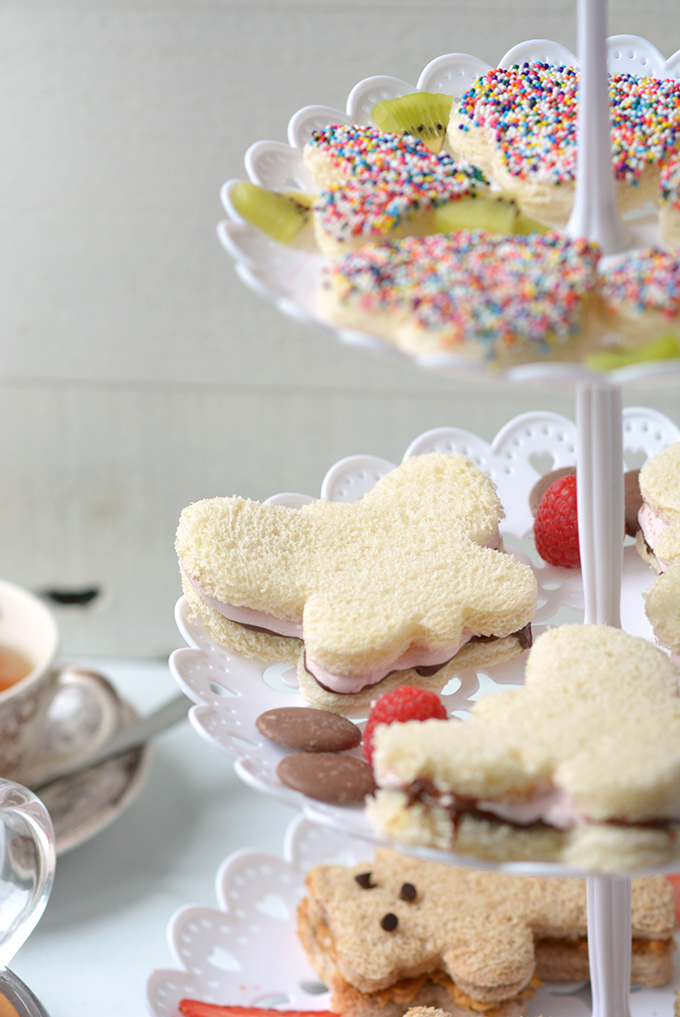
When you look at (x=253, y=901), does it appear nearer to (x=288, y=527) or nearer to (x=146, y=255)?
(x=288, y=527)

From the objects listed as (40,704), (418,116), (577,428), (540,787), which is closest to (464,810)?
(540,787)

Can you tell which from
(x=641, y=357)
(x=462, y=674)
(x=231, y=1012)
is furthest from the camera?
(x=231, y=1012)

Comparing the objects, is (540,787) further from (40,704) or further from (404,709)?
(40,704)

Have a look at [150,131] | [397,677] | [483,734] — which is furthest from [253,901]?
[150,131]

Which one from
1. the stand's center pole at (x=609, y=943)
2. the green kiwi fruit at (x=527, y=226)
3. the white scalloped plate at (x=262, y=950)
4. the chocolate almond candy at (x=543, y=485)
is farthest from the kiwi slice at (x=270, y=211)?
the white scalloped plate at (x=262, y=950)

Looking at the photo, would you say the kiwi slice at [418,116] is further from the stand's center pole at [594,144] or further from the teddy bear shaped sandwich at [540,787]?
the teddy bear shaped sandwich at [540,787]

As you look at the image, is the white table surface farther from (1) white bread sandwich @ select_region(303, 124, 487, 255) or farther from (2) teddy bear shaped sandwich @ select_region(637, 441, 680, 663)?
(1) white bread sandwich @ select_region(303, 124, 487, 255)
